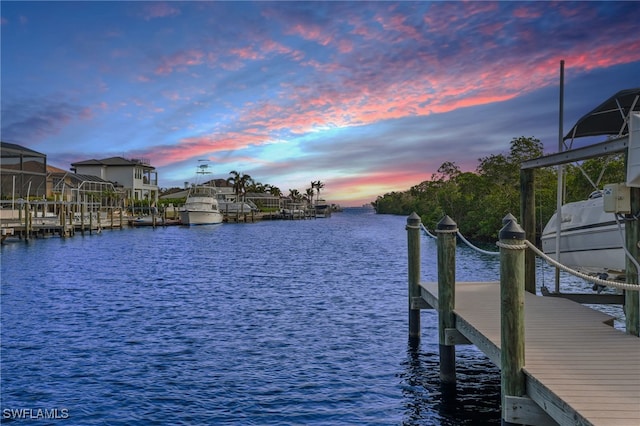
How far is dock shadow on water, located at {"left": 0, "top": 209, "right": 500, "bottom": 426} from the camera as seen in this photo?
9531mm

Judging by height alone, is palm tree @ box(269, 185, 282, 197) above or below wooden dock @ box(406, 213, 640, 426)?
above

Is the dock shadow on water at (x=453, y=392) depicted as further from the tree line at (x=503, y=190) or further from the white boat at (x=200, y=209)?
the white boat at (x=200, y=209)

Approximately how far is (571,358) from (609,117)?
8771 mm

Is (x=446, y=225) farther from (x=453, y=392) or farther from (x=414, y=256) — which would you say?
(x=453, y=392)

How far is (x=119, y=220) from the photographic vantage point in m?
74.2

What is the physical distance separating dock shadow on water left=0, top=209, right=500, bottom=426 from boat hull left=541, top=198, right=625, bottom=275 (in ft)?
13.7

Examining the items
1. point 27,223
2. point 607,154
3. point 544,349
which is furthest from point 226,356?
point 27,223

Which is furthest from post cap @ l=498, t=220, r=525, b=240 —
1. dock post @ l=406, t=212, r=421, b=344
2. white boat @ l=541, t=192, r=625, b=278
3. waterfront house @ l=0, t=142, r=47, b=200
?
waterfront house @ l=0, t=142, r=47, b=200

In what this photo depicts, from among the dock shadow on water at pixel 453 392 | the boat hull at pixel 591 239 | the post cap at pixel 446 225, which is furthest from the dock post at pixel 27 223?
the post cap at pixel 446 225

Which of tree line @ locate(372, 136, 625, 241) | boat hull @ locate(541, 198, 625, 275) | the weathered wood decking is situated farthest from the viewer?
tree line @ locate(372, 136, 625, 241)

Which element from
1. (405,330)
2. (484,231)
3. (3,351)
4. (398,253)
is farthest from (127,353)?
(484,231)

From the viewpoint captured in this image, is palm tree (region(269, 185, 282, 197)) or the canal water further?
palm tree (region(269, 185, 282, 197))

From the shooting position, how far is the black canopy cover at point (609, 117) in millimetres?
11617

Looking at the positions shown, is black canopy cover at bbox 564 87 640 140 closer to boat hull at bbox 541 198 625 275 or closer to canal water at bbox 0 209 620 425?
boat hull at bbox 541 198 625 275
